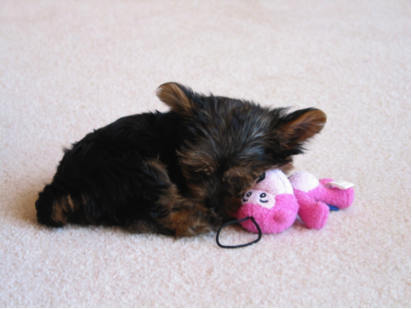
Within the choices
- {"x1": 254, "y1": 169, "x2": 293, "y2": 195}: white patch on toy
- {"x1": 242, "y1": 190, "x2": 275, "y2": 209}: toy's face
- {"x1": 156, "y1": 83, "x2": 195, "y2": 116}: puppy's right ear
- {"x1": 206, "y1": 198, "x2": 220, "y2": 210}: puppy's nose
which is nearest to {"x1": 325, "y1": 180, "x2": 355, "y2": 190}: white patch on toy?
{"x1": 254, "y1": 169, "x2": 293, "y2": 195}: white patch on toy

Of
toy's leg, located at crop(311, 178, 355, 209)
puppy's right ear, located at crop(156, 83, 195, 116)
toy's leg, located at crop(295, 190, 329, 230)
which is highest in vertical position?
puppy's right ear, located at crop(156, 83, 195, 116)

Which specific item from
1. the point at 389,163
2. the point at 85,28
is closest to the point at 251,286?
the point at 389,163

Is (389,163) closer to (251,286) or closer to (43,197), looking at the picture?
(251,286)

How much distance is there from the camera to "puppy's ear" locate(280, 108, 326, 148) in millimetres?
2041

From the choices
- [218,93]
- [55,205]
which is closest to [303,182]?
[55,205]

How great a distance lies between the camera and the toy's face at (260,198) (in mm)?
2115

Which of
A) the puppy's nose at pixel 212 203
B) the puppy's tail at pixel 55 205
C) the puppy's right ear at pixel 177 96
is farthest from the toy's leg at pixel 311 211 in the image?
the puppy's tail at pixel 55 205

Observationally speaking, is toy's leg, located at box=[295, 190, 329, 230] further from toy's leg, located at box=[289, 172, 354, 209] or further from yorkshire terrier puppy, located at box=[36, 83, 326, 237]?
yorkshire terrier puppy, located at box=[36, 83, 326, 237]

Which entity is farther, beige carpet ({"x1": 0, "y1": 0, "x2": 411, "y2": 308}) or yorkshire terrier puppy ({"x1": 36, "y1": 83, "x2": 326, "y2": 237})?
yorkshire terrier puppy ({"x1": 36, "y1": 83, "x2": 326, "y2": 237})

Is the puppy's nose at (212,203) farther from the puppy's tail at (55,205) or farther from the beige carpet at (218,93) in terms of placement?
the puppy's tail at (55,205)

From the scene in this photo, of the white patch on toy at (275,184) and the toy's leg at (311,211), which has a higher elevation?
the white patch on toy at (275,184)

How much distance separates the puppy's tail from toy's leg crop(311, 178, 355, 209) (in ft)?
4.28

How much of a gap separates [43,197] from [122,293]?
0.71 meters

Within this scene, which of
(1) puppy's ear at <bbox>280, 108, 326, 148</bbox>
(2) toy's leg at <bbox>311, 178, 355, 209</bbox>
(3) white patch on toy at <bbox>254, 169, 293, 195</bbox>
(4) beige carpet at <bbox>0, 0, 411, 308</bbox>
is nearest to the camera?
(4) beige carpet at <bbox>0, 0, 411, 308</bbox>
